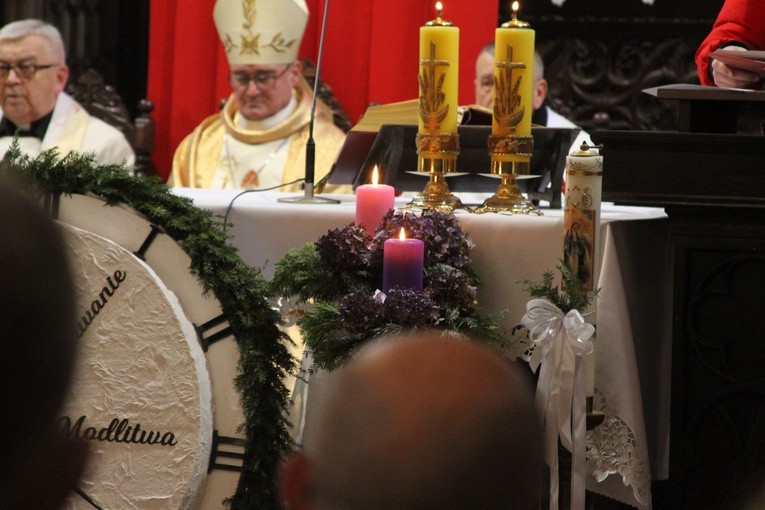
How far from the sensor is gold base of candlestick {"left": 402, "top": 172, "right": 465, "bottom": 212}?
233 centimetres

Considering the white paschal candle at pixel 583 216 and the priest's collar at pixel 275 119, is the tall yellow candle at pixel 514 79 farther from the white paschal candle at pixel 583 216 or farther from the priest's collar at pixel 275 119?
the priest's collar at pixel 275 119

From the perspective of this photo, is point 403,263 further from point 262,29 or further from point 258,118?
point 258,118

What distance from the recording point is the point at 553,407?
6.49 feet

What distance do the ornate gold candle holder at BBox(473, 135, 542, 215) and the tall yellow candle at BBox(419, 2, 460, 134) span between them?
9 cm

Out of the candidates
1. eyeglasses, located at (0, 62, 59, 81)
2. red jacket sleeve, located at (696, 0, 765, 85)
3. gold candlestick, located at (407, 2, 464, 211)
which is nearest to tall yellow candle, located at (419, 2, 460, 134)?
gold candlestick, located at (407, 2, 464, 211)

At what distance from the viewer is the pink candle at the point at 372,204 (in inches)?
87.1

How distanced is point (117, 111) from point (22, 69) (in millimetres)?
392

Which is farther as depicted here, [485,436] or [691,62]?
[691,62]

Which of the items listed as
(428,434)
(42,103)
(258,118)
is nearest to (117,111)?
(42,103)

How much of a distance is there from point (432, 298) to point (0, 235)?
4.63ft

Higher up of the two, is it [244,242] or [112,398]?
[244,242]

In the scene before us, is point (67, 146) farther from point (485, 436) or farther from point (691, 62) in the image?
point (485, 436)

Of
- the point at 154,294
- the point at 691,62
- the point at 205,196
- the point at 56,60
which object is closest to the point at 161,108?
the point at 56,60

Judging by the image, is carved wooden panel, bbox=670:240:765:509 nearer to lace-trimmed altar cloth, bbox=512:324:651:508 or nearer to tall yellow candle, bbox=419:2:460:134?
lace-trimmed altar cloth, bbox=512:324:651:508
